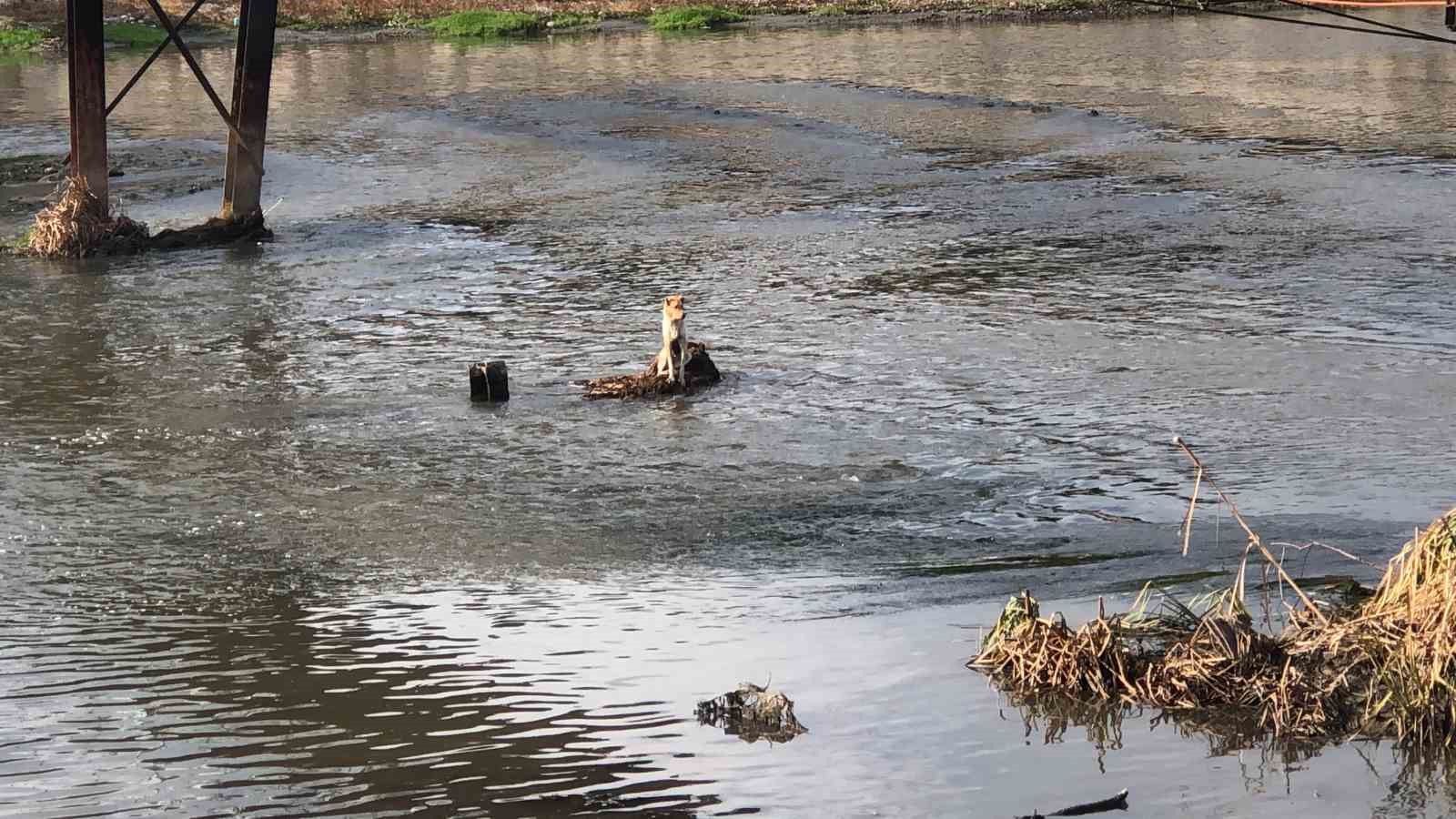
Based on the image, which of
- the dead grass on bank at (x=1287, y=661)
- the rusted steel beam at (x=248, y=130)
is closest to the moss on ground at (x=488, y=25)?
the rusted steel beam at (x=248, y=130)

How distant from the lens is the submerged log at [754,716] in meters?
5.99

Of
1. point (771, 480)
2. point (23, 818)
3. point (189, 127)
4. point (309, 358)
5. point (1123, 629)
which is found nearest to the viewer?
point (23, 818)

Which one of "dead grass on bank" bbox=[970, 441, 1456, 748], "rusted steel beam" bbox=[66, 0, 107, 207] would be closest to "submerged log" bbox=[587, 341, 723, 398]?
"dead grass on bank" bbox=[970, 441, 1456, 748]

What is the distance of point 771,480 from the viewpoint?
364 inches

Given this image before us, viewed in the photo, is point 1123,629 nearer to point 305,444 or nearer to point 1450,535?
point 1450,535

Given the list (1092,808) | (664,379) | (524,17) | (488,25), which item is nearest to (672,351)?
(664,379)

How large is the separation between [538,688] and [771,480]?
→ 120 inches

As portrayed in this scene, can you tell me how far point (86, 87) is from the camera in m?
16.8

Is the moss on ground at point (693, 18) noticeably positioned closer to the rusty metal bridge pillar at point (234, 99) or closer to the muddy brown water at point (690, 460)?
the muddy brown water at point (690, 460)

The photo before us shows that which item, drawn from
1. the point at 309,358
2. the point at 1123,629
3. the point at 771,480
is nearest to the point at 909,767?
the point at 1123,629

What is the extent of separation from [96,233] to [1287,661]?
1320 cm

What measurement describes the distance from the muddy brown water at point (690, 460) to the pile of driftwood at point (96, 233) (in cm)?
32

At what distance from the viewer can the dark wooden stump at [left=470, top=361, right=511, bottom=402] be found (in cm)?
1088

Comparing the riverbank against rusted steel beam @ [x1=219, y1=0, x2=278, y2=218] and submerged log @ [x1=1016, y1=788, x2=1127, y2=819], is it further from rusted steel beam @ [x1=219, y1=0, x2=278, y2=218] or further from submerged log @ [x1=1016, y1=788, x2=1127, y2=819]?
submerged log @ [x1=1016, y1=788, x2=1127, y2=819]
